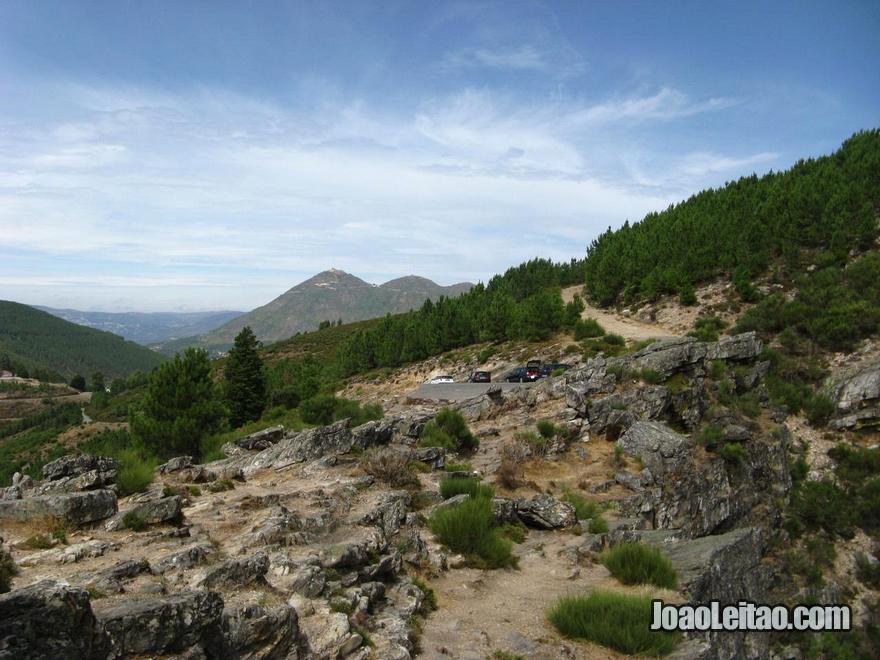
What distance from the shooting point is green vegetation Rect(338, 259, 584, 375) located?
4991 centimetres

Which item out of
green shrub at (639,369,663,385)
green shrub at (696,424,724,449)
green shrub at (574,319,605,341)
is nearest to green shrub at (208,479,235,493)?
green shrub at (696,424,724,449)

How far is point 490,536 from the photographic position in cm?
1123

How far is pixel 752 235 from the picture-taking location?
50.8 meters

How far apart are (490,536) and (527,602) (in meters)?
2.09

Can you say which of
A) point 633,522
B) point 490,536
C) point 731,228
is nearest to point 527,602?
point 490,536

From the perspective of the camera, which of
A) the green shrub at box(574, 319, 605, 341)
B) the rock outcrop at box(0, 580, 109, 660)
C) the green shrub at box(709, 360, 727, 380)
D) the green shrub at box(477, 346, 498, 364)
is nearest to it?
the rock outcrop at box(0, 580, 109, 660)

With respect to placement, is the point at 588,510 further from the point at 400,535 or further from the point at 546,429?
the point at 400,535

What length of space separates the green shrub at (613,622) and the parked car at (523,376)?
26489 mm

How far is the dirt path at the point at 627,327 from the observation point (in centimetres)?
4444

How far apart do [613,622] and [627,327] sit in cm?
4456

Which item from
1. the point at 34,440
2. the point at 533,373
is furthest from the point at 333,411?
the point at 34,440

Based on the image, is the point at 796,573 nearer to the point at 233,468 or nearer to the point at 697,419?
the point at 697,419

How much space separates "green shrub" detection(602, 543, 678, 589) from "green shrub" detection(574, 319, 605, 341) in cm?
3593

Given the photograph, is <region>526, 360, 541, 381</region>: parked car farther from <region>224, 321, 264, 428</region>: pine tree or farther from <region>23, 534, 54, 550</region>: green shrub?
Result: <region>23, 534, 54, 550</region>: green shrub
